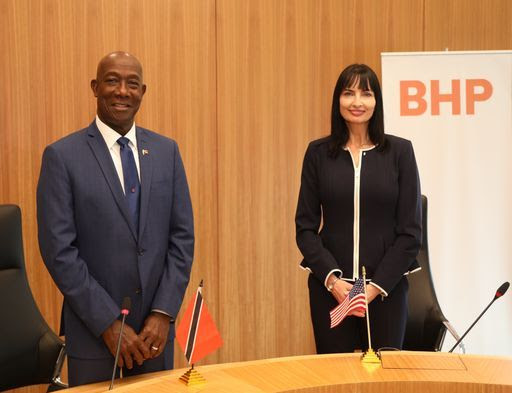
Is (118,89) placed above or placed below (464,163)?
above

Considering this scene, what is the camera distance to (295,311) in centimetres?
450

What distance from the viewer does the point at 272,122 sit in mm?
4398

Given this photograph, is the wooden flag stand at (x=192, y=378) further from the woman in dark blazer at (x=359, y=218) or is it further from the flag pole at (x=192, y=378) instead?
the woman in dark blazer at (x=359, y=218)

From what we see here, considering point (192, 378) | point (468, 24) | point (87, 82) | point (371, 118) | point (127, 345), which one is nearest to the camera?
point (192, 378)

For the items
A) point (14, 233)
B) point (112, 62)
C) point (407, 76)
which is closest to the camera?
point (112, 62)

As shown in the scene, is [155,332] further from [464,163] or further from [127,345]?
[464,163]

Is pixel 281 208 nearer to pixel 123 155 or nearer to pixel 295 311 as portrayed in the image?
pixel 295 311

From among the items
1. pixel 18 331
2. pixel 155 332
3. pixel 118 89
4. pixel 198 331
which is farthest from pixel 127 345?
pixel 118 89

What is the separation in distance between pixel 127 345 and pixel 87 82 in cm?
230

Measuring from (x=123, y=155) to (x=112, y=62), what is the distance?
0.32 meters

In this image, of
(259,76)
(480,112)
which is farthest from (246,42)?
(480,112)

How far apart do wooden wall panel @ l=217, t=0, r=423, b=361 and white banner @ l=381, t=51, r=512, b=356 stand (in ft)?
1.05

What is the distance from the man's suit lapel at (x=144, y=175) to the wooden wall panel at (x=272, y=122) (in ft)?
6.14

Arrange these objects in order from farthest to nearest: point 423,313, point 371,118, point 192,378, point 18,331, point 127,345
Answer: point 423,313 < point 371,118 < point 18,331 < point 127,345 < point 192,378
